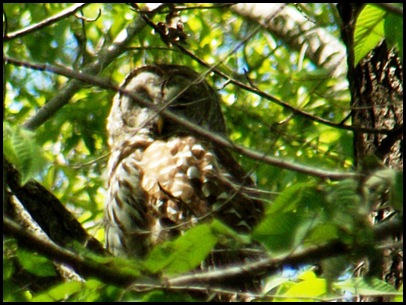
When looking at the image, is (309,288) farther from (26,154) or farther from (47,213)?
(47,213)

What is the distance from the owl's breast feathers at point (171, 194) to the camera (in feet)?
15.1

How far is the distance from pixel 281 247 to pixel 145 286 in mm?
344

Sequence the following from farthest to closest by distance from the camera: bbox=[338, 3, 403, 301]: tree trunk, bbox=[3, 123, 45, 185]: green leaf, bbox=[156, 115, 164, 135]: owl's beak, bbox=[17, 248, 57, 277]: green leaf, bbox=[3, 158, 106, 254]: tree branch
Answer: bbox=[156, 115, 164, 135]: owl's beak < bbox=[338, 3, 403, 301]: tree trunk < bbox=[3, 158, 106, 254]: tree branch < bbox=[17, 248, 57, 277]: green leaf < bbox=[3, 123, 45, 185]: green leaf

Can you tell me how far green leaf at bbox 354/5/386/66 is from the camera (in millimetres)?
2463

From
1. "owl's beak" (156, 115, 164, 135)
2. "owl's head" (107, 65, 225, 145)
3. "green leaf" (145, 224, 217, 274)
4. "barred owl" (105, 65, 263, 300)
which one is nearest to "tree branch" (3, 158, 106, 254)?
"barred owl" (105, 65, 263, 300)

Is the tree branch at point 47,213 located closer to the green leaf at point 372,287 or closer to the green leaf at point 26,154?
the green leaf at point 26,154

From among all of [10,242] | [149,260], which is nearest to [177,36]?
[10,242]

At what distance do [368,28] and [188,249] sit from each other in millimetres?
1061

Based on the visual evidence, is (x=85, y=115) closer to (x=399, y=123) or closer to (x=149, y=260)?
(x=399, y=123)

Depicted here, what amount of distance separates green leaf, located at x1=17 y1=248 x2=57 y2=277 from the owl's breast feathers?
2.11 m

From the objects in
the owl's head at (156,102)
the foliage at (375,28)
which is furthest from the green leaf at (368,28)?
the owl's head at (156,102)

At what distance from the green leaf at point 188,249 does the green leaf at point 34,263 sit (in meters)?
0.49

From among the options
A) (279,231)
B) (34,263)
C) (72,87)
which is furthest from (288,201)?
(72,87)

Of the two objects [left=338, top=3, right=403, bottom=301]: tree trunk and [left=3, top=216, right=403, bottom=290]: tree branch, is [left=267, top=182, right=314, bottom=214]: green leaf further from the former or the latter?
[left=338, top=3, right=403, bottom=301]: tree trunk
